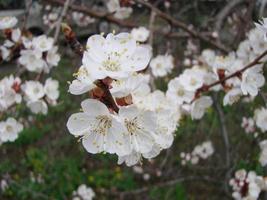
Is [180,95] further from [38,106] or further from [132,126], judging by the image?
[132,126]

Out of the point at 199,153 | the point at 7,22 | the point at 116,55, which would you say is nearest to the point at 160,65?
the point at 199,153

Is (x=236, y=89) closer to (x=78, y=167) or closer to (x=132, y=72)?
(x=132, y=72)

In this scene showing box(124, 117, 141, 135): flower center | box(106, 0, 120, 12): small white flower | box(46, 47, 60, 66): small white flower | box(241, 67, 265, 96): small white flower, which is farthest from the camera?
box(106, 0, 120, 12): small white flower

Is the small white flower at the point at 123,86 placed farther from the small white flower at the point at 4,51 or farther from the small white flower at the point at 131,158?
the small white flower at the point at 4,51

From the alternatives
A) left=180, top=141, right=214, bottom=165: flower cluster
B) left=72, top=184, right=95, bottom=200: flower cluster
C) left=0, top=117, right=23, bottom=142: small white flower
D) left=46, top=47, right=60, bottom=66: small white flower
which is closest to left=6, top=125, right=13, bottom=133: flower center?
left=0, top=117, right=23, bottom=142: small white flower

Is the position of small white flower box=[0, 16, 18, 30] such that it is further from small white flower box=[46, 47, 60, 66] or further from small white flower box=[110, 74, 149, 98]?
small white flower box=[110, 74, 149, 98]
